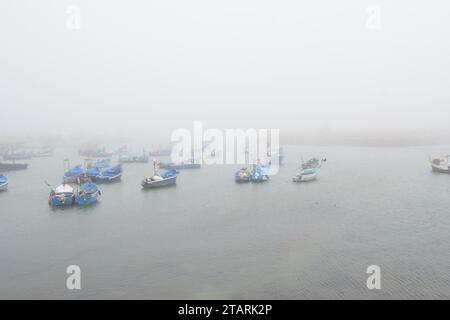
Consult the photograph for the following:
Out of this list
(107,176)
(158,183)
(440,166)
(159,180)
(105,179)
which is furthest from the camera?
(440,166)

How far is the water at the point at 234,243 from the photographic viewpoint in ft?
62.4

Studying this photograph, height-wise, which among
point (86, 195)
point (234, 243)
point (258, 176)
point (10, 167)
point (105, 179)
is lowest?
point (234, 243)

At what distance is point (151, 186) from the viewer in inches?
1982

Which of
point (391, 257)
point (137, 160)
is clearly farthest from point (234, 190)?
point (137, 160)

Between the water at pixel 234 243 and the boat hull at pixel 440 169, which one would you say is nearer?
the water at pixel 234 243

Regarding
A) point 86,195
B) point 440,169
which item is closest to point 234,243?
point 86,195

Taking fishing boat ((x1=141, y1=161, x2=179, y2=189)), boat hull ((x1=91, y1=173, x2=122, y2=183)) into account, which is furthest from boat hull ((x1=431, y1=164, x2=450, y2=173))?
boat hull ((x1=91, y1=173, x2=122, y2=183))

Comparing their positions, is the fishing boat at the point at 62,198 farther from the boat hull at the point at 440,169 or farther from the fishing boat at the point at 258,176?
the boat hull at the point at 440,169

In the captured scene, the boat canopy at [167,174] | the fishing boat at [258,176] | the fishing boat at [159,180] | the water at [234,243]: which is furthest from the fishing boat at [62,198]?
the fishing boat at [258,176]

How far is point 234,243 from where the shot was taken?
26281 millimetres

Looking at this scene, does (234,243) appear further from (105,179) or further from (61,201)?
(105,179)
